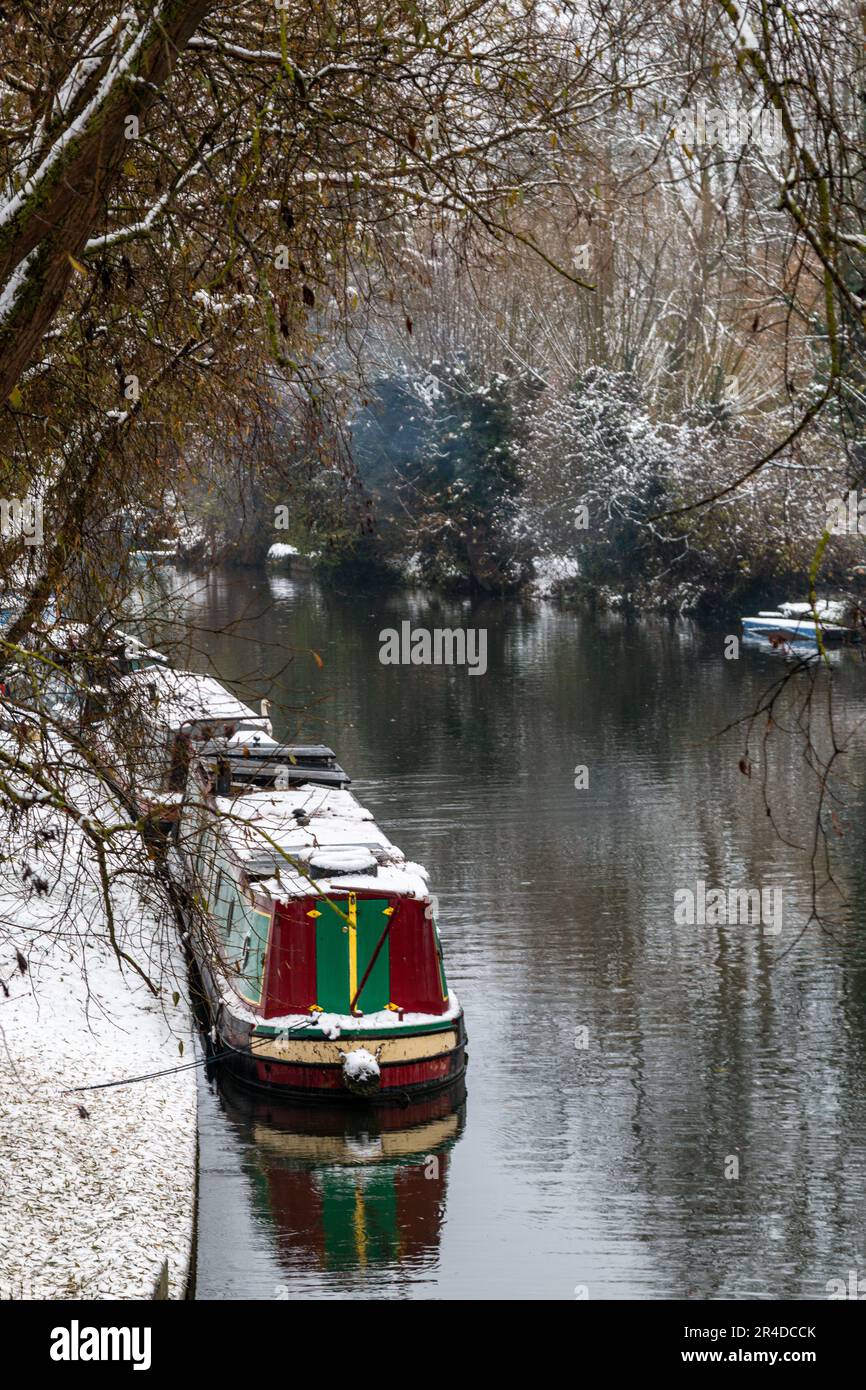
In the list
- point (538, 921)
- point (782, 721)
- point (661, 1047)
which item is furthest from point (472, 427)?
point (661, 1047)

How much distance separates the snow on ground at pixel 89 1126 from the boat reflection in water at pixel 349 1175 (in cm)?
89

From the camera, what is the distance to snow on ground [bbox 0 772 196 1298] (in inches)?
377

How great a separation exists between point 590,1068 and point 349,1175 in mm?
3080

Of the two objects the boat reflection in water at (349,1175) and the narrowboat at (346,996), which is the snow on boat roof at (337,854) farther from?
the boat reflection in water at (349,1175)

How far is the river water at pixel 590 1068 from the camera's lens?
12.1 metres

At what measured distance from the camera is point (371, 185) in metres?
8.01

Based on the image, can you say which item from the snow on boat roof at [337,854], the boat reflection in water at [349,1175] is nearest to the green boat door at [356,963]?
the snow on boat roof at [337,854]

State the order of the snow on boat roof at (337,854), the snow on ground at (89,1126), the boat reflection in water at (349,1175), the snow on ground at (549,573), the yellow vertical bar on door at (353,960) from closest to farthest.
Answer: the snow on ground at (89,1126) → the boat reflection in water at (349,1175) → the snow on boat roof at (337,854) → the yellow vertical bar on door at (353,960) → the snow on ground at (549,573)

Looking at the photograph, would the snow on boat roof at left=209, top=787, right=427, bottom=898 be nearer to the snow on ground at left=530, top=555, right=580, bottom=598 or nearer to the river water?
the river water

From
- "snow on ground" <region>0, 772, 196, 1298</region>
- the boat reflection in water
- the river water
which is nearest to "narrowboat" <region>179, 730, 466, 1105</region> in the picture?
the boat reflection in water

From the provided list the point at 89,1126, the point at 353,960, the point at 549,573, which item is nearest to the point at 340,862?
the point at 353,960

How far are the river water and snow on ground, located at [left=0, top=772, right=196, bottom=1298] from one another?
796mm

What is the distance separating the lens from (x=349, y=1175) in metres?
13.9

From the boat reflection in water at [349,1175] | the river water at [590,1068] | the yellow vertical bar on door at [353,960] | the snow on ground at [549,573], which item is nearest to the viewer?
the river water at [590,1068]
